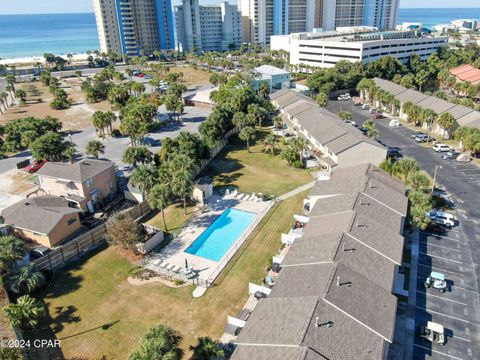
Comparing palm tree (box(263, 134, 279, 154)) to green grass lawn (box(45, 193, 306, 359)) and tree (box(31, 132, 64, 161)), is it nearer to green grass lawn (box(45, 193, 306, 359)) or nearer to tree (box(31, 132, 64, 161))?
green grass lawn (box(45, 193, 306, 359))

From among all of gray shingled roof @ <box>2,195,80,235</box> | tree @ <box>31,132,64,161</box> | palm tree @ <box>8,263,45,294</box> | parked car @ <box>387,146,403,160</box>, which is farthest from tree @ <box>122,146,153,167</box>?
parked car @ <box>387,146,403,160</box>

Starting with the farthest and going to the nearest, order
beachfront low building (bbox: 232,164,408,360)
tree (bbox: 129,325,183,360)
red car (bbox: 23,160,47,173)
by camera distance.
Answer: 1. red car (bbox: 23,160,47,173)
2. beachfront low building (bbox: 232,164,408,360)
3. tree (bbox: 129,325,183,360)

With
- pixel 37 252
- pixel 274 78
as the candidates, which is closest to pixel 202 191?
pixel 37 252

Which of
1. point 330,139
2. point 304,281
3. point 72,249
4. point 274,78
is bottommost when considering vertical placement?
point 72,249

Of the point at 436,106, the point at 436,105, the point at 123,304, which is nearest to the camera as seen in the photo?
the point at 123,304

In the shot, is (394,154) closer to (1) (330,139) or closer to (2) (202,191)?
(1) (330,139)

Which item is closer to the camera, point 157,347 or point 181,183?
point 157,347

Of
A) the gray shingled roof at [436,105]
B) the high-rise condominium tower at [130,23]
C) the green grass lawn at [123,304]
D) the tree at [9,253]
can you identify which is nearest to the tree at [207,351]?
the green grass lawn at [123,304]
